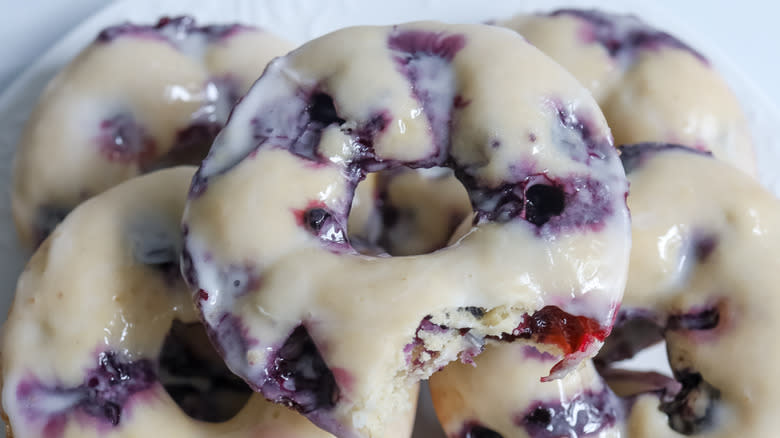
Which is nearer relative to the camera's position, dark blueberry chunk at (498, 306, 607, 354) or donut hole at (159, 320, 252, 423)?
dark blueberry chunk at (498, 306, 607, 354)

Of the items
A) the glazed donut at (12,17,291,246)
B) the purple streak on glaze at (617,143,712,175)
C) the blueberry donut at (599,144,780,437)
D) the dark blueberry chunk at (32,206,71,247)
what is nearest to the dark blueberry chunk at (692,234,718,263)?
the blueberry donut at (599,144,780,437)

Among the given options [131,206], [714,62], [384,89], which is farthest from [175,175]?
[714,62]

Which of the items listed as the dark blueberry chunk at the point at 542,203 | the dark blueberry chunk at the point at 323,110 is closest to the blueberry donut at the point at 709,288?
the dark blueberry chunk at the point at 542,203

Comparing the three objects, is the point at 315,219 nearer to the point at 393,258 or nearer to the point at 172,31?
the point at 393,258

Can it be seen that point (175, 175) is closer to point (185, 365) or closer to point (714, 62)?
point (185, 365)

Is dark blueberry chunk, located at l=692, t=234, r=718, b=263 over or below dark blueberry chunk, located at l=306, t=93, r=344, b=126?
below

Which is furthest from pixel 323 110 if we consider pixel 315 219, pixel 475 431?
pixel 475 431

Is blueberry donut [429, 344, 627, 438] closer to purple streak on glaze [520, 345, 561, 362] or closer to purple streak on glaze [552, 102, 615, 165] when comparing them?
purple streak on glaze [520, 345, 561, 362]
